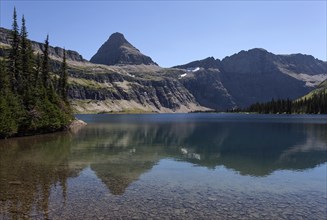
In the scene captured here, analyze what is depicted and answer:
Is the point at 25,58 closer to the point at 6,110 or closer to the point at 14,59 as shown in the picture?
the point at 14,59

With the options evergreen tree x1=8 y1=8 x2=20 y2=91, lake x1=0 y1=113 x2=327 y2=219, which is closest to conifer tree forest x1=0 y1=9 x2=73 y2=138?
evergreen tree x1=8 y1=8 x2=20 y2=91

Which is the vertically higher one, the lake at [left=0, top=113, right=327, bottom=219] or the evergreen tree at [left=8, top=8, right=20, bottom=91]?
the evergreen tree at [left=8, top=8, right=20, bottom=91]

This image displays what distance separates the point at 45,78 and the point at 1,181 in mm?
89038

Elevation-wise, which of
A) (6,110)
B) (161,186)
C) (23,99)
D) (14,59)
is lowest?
(161,186)

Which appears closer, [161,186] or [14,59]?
[161,186]

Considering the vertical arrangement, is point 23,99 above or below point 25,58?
below

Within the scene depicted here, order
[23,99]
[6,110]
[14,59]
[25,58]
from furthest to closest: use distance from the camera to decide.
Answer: [25,58] < [14,59] < [23,99] < [6,110]

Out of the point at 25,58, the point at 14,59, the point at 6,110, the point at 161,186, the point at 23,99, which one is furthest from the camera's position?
the point at 25,58

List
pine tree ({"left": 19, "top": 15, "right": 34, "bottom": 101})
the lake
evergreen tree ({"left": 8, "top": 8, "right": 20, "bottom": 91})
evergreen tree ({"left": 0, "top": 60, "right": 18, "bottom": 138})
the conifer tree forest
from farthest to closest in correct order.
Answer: pine tree ({"left": 19, "top": 15, "right": 34, "bottom": 101}) < evergreen tree ({"left": 8, "top": 8, "right": 20, "bottom": 91}) < the conifer tree forest < evergreen tree ({"left": 0, "top": 60, "right": 18, "bottom": 138}) < the lake

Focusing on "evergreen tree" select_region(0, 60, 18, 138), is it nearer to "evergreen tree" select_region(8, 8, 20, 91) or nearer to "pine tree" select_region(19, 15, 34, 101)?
"evergreen tree" select_region(8, 8, 20, 91)

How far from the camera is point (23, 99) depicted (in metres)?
83.6

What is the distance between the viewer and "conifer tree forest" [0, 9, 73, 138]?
7231 cm

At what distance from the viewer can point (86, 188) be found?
96.0ft

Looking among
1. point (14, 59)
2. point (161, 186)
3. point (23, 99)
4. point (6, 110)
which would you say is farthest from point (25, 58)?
point (161, 186)
